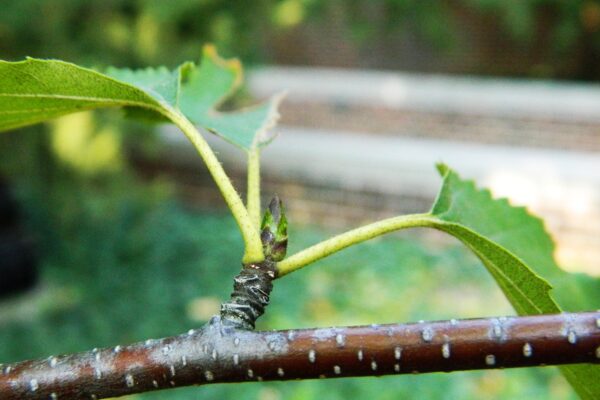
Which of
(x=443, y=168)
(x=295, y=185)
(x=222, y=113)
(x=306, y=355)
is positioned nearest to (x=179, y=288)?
(x=295, y=185)

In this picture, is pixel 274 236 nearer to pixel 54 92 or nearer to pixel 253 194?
pixel 253 194

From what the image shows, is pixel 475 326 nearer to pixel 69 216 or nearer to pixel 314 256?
pixel 314 256

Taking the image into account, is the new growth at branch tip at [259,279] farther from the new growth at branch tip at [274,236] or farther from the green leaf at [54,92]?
the green leaf at [54,92]

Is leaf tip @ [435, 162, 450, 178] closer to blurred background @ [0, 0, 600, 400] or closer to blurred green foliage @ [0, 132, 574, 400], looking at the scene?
blurred background @ [0, 0, 600, 400]

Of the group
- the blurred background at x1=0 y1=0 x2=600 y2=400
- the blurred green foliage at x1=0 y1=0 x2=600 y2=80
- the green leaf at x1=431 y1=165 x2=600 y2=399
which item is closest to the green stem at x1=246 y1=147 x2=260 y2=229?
the green leaf at x1=431 y1=165 x2=600 y2=399

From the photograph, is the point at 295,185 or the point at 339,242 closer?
the point at 339,242
